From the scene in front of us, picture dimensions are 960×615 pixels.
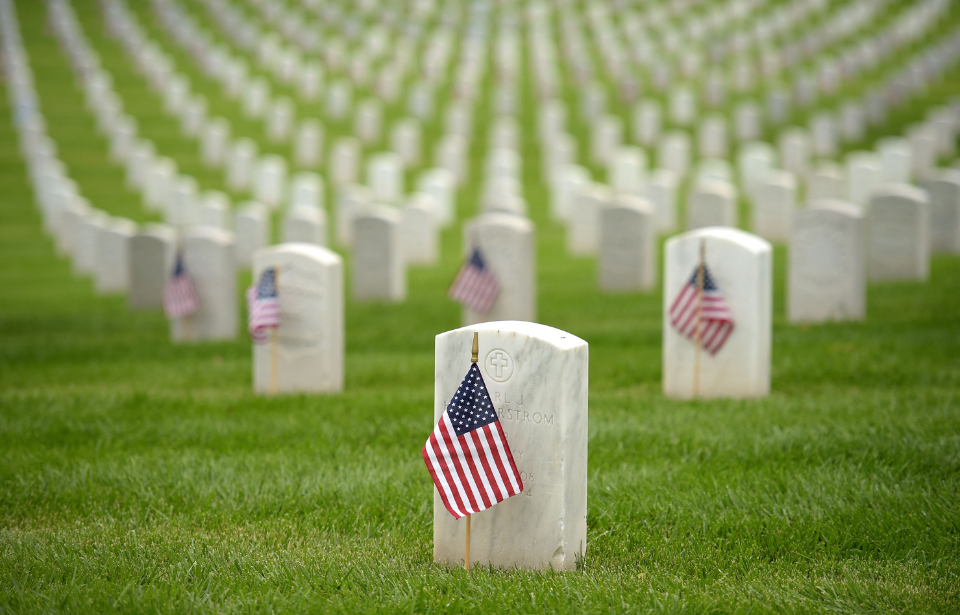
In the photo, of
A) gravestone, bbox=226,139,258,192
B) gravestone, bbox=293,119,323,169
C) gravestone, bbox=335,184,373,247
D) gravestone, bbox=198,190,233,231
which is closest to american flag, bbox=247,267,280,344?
gravestone, bbox=198,190,233,231

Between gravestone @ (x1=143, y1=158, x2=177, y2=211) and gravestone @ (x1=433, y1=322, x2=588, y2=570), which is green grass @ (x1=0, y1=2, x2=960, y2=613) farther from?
gravestone @ (x1=143, y1=158, x2=177, y2=211)

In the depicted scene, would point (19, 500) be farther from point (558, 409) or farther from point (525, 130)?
point (525, 130)

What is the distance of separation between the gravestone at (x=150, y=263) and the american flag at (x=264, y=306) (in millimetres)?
4996

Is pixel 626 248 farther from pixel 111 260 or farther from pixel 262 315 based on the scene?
pixel 111 260

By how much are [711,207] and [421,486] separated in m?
11.4

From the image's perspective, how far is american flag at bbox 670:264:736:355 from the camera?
725 centimetres

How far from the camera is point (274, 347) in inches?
309

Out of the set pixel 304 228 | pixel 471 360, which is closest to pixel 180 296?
pixel 304 228

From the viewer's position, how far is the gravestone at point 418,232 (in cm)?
1673

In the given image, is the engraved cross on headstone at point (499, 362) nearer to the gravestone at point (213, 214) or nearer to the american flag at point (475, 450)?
the american flag at point (475, 450)

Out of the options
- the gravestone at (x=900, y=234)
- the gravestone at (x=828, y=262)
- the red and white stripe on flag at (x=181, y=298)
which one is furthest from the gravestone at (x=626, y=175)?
the red and white stripe on flag at (x=181, y=298)

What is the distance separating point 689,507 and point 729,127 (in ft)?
80.7

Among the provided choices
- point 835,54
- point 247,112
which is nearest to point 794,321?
point 247,112

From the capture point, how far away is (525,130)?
2786 cm
